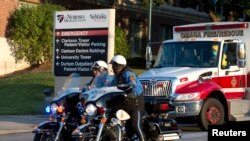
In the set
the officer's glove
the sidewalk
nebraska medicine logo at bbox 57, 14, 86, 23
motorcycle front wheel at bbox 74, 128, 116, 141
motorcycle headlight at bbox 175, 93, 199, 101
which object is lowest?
the sidewalk

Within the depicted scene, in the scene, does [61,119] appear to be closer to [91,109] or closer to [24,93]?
[91,109]

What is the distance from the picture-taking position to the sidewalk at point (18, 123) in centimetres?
1616

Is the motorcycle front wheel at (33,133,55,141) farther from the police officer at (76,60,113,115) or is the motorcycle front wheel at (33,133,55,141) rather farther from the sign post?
the sign post

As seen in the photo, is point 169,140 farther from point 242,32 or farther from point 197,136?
point 242,32

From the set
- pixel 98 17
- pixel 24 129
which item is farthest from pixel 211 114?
pixel 98 17

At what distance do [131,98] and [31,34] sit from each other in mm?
23647

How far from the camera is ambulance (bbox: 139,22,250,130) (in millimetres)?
15375

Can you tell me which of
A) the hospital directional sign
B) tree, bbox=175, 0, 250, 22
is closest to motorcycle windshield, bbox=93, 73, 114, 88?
the hospital directional sign

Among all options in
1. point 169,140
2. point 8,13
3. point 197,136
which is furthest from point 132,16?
point 169,140

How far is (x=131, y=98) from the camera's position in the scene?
9.34 meters

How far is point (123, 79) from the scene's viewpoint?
9.45 metres

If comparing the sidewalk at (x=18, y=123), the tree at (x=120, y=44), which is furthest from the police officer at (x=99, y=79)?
the tree at (x=120, y=44)

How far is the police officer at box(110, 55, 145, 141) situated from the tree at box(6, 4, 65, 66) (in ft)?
75.9

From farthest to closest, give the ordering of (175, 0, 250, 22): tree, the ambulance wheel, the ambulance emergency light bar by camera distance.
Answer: (175, 0, 250, 22): tree, the ambulance emergency light bar, the ambulance wheel
